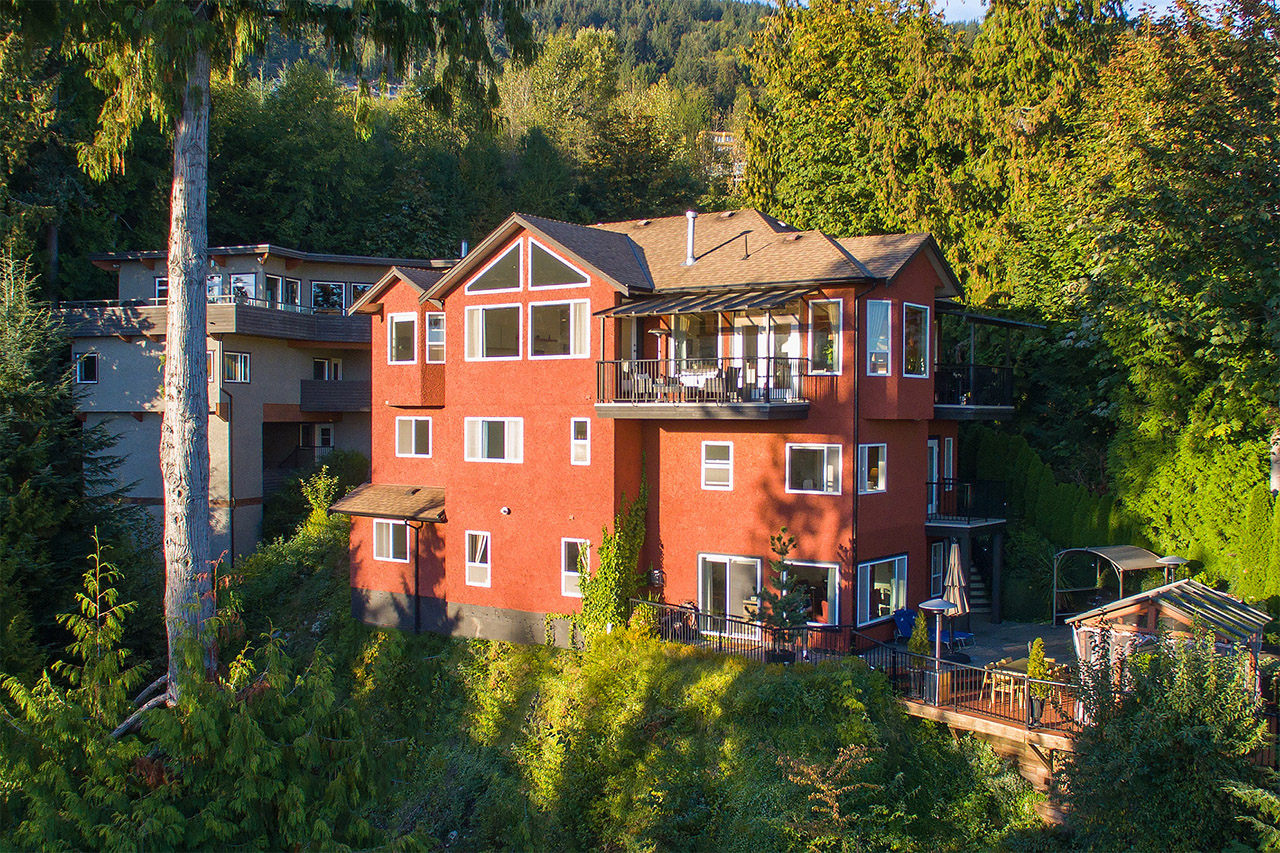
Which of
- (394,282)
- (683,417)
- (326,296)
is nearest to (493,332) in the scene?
(394,282)

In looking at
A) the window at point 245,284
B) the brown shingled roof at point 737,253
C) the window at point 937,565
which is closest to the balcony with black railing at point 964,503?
the window at point 937,565

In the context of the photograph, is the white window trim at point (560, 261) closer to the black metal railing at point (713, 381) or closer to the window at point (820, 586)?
the black metal railing at point (713, 381)

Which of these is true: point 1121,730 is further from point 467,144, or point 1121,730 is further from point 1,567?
point 467,144

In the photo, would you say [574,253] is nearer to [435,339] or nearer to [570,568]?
Answer: [435,339]

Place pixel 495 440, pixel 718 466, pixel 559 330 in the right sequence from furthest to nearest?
1. pixel 495 440
2. pixel 559 330
3. pixel 718 466

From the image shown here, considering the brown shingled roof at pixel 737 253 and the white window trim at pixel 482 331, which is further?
the white window trim at pixel 482 331

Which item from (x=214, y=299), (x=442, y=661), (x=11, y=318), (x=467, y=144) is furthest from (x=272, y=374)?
(x=467, y=144)

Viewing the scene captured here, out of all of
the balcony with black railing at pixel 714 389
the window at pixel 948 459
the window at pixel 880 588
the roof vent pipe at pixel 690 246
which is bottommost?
the window at pixel 880 588
